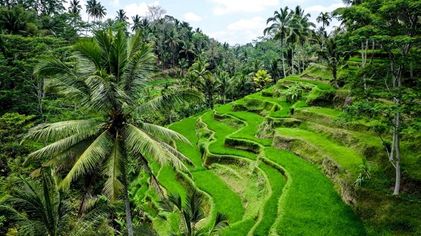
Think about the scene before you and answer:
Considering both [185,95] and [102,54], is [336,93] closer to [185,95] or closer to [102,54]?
[185,95]

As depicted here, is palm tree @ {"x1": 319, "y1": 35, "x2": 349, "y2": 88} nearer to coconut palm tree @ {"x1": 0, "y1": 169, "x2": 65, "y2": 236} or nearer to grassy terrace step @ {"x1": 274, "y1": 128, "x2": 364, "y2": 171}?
grassy terrace step @ {"x1": 274, "y1": 128, "x2": 364, "y2": 171}

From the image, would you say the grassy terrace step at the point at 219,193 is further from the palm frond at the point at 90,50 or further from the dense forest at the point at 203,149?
the palm frond at the point at 90,50

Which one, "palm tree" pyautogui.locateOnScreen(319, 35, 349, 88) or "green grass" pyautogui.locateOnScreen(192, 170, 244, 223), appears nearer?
"green grass" pyautogui.locateOnScreen(192, 170, 244, 223)

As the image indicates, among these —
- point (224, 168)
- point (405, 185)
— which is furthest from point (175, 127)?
point (405, 185)

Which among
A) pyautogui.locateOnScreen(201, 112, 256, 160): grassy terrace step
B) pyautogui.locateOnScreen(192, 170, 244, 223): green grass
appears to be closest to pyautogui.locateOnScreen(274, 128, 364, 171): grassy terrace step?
pyautogui.locateOnScreen(201, 112, 256, 160): grassy terrace step

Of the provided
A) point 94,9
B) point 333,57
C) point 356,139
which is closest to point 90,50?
point 356,139

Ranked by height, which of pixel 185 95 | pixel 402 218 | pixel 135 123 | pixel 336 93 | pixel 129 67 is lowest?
pixel 402 218
